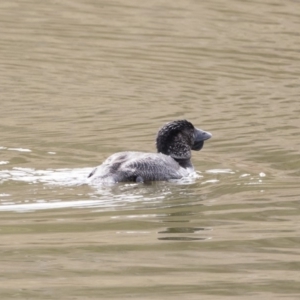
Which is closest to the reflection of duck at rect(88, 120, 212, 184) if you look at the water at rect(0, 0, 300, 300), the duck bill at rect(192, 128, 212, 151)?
the duck bill at rect(192, 128, 212, 151)

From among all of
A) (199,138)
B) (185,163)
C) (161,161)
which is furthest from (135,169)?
(199,138)

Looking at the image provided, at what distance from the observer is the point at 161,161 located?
11.6m

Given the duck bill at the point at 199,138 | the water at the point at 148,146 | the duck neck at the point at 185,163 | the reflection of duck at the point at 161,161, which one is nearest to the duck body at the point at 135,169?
the reflection of duck at the point at 161,161

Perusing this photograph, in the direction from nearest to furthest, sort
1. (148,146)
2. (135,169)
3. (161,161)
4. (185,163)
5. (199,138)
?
(135,169) → (161,161) → (185,163) → (199,138) → (148,146)

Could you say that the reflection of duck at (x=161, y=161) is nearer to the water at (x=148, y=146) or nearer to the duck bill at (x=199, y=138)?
the duck bill at (x=199, y=138)

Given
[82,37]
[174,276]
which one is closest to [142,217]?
[174,276]

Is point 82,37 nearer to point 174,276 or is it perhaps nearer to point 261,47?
point 261,47

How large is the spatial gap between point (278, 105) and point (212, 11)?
7610mm

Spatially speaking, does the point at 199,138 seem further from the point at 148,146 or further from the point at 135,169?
the point at 135,169

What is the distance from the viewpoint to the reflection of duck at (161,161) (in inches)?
436

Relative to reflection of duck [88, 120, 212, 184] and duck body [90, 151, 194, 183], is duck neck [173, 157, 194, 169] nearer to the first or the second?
reflection of duck [88, 120, 212, 184]

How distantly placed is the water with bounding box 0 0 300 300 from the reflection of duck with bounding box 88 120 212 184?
0.19m

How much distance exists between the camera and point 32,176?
11297 millimetres

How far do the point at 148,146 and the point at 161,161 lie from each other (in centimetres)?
217
